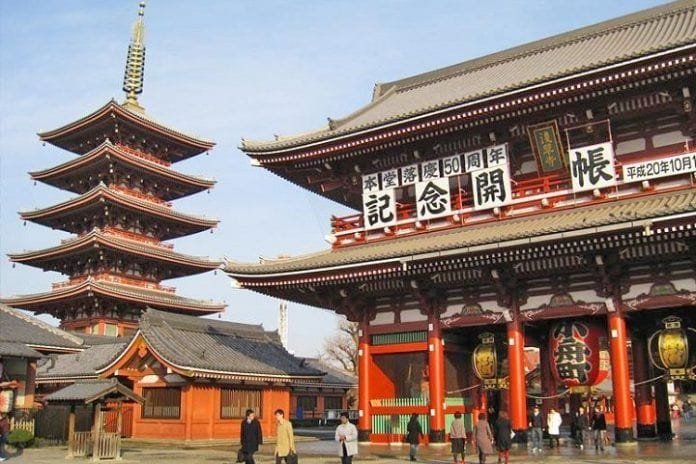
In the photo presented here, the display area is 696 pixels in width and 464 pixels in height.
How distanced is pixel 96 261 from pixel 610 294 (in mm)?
42946

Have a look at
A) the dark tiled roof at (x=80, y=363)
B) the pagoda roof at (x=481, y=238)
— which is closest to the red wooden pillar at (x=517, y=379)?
the pagoda roof at (x=481, y=238)

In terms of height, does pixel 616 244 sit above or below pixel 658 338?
above

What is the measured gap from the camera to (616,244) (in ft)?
64.8

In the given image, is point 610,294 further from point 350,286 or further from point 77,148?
point 77,148

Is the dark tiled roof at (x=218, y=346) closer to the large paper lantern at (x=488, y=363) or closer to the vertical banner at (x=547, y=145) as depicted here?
the large paper lantern at (x=488, y=363)

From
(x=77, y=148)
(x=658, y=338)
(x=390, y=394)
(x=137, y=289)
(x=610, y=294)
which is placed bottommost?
(x=390, y=394)

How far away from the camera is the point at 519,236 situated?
66.6ft

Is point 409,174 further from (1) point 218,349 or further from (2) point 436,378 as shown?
(1) point 218,349

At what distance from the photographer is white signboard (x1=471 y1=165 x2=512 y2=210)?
23500 mm

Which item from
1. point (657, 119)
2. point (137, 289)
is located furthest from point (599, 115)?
point (137, 289)

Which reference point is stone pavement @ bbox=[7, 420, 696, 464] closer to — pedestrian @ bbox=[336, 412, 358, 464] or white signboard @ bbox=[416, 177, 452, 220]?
pedestrian @ bbox=[336, 412, 358, 464]

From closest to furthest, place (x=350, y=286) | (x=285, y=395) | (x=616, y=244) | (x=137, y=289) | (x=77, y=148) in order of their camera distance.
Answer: (x=616, y=244) → (x=350, y=286) → (x=285, y=395) → (x=137, y=289) → (x=77, y=148)

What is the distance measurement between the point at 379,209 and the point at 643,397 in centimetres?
1159

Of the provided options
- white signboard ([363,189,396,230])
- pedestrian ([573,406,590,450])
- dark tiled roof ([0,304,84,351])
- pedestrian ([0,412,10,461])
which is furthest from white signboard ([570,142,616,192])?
dark tiled roof ([0,304,84,351])
